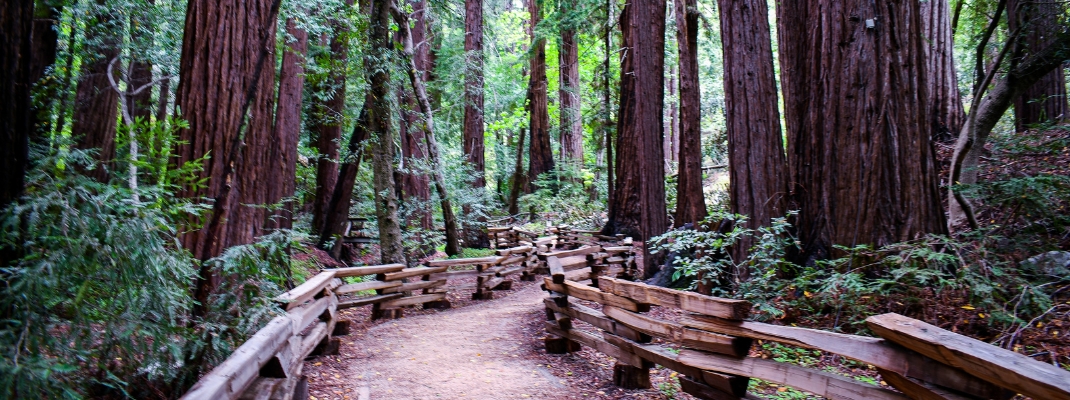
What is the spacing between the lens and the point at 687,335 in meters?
5.57

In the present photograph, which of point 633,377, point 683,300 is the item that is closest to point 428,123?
point 633,377

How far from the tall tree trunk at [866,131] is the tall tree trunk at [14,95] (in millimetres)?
7630

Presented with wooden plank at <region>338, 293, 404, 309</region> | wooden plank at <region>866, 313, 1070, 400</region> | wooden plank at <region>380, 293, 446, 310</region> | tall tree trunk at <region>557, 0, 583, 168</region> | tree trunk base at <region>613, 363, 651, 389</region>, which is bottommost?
tree trunk base at <region>613, 363, 651, 389</region>

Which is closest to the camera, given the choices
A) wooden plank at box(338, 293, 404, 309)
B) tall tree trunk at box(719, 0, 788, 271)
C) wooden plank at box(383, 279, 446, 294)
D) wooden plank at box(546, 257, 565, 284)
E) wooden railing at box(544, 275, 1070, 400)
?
wooden railing at box(544, 275, 1070, 400)

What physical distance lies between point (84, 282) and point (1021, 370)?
4.34 metres

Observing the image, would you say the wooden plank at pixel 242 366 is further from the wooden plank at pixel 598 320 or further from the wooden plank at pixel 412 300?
the wooden plank at pixel 412 300

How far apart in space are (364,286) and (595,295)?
14.3ft

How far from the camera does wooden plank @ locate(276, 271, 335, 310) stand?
18.9ft

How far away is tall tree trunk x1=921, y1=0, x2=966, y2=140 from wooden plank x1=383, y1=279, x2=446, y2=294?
403 inches

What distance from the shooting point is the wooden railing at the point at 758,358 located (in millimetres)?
2967

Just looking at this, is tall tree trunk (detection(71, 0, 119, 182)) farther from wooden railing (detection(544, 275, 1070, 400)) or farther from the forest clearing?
wooden railing (detection(544, 275, 1070, 400))

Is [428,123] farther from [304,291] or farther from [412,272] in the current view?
[304,291]

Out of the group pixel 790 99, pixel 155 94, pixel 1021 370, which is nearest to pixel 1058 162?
pixel 790 99

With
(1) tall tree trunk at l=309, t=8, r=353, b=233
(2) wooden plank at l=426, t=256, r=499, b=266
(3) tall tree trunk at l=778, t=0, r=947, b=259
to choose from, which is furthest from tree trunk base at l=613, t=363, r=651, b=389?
(1) tall tree trunk at l=309, t=8, r=353, b=233
